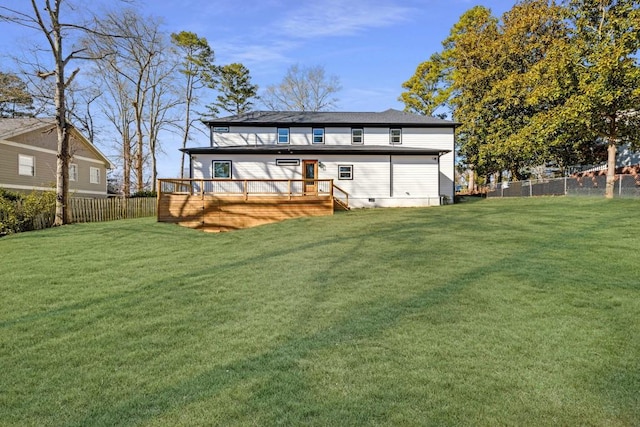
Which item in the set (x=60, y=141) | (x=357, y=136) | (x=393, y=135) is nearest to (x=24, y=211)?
(x=60, y=141)

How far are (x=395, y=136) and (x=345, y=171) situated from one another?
15.8ft

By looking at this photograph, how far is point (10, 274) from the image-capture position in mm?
6836

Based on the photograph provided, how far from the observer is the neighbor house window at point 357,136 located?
23.4 m

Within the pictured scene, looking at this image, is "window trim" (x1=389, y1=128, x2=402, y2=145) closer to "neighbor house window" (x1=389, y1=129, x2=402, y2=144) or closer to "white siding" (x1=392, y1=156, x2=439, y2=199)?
"neighbor house window" (x1=389, y1=129, x2=402, y2=144)

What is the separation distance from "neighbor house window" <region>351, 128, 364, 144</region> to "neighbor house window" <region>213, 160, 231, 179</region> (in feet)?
26.0

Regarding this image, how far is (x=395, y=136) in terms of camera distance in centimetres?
2348

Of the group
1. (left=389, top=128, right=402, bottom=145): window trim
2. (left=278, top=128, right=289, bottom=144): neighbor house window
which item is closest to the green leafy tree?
(left=389, top=128, right=402, bottom=145): window trim

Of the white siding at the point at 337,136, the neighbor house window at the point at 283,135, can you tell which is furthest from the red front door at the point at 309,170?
the neighbor house window at the point at 283,135

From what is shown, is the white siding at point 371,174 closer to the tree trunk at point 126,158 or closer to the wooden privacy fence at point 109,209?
the wooden privacy fence at point 109,209

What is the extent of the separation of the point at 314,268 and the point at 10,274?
5.63 meters

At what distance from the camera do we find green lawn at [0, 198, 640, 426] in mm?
2801

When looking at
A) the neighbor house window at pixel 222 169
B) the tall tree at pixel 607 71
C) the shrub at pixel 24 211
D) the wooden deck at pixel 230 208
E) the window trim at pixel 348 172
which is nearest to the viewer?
the shrub at pixel 24 211

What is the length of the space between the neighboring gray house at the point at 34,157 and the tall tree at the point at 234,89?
13423 mm

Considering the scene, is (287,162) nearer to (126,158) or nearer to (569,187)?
(569,187)
